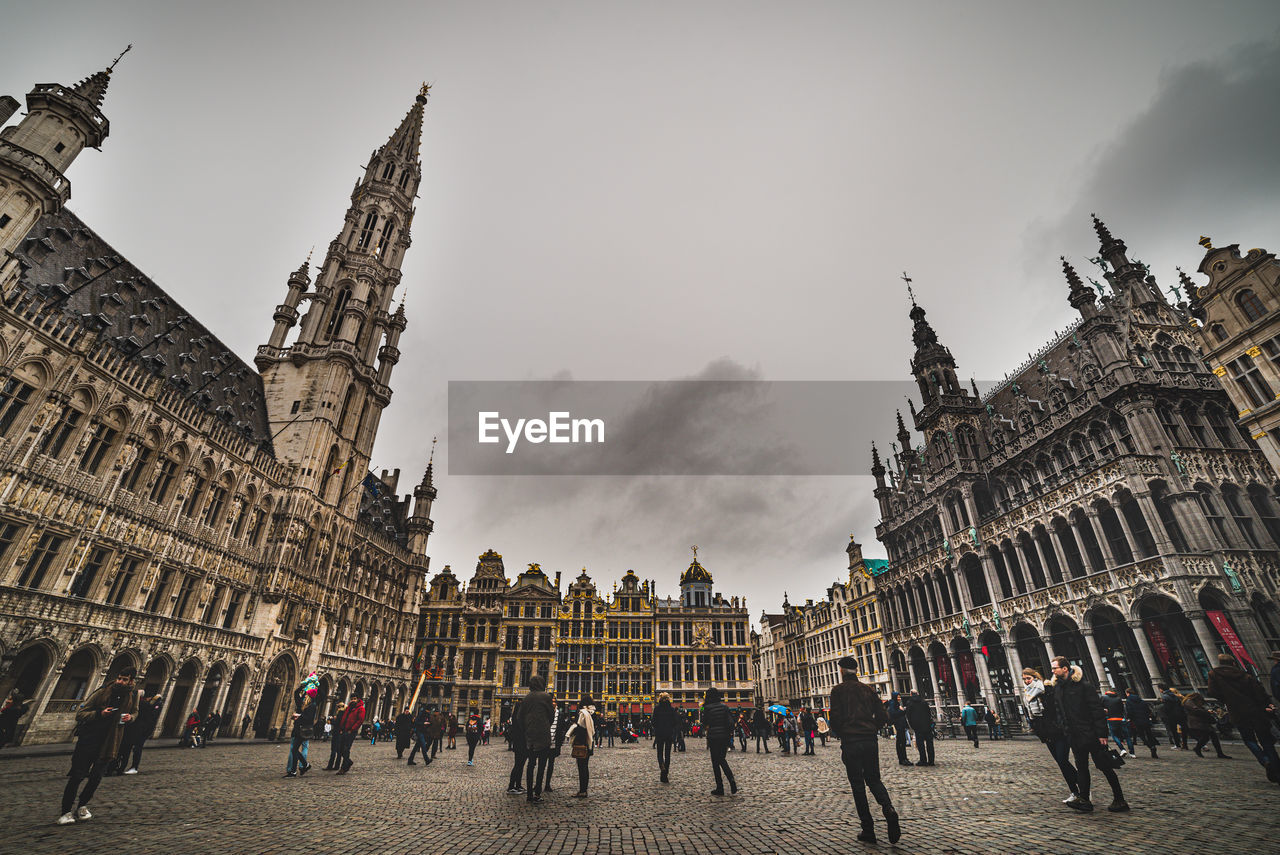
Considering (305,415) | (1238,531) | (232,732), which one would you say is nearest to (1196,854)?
(1238,531)

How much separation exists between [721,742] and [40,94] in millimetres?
36831

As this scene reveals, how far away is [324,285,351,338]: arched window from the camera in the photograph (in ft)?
153

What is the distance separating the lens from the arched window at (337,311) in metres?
46.7

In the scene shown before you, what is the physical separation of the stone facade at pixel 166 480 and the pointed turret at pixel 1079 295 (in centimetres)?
4851

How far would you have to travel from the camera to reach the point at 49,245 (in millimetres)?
25656

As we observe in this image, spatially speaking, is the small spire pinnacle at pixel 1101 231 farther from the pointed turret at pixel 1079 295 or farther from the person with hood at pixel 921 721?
the person with hood at pixel 921 721

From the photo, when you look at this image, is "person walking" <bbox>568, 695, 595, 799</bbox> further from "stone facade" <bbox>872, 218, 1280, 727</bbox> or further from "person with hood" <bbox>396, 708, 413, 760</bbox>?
"stone facade" <bbox>872, 218, 1280, 727</bbox>

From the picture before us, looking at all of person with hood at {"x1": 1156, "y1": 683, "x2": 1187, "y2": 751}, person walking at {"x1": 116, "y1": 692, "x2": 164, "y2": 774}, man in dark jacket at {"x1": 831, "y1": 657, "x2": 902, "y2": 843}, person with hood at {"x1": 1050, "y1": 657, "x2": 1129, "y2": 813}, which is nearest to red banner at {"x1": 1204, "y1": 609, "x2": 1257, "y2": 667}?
person with hood at {"x1": 1156, "y1": 683, "x2": 1187, "y2": 751}

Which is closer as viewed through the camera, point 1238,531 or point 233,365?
point 1238,531

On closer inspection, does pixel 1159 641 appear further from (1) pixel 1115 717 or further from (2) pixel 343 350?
(2) pixel 343 350

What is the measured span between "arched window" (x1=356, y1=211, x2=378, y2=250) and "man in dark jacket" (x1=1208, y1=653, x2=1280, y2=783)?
60.5 meters

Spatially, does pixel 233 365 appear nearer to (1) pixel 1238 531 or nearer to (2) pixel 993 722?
(2) pixel 993 722

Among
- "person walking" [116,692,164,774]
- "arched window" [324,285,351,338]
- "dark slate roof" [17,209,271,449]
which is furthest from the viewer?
"arched window" [324,285,351,338]

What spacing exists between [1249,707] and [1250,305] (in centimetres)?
2500
